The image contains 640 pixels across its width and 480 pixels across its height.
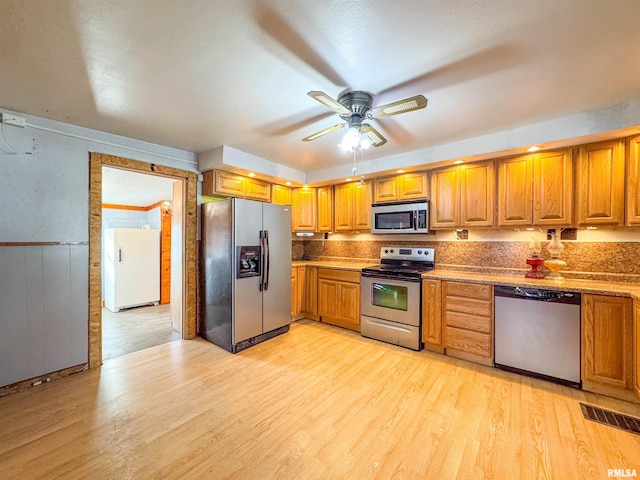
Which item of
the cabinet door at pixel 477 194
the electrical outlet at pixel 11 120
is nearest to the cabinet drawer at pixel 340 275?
the cabinet door at pixel 477 194

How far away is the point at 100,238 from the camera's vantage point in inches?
115

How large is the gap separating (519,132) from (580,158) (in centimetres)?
61

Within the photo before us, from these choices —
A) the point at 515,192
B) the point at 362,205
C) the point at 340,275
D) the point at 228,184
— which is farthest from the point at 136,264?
the point at 515,192

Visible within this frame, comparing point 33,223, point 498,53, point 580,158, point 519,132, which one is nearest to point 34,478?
point 33,223

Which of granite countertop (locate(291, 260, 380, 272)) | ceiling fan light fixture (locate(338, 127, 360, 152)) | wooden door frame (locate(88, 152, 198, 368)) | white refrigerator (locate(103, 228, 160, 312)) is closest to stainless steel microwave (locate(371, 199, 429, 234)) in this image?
granite countertop (locate(291, 260, 380, 272))

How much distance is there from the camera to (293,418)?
202cm

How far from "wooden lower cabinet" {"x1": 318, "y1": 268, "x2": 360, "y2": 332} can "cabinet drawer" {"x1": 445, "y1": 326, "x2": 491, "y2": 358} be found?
1.20m

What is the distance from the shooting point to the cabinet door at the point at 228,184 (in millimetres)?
3559

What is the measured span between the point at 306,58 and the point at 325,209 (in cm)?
292

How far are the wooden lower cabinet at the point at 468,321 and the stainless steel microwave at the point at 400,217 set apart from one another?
836 mm

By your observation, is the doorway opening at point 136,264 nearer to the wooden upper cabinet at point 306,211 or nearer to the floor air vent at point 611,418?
the wooden upper cabinet at point 306,211

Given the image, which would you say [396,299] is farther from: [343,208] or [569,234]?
[569,234]

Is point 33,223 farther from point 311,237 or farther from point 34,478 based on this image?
point 311,237

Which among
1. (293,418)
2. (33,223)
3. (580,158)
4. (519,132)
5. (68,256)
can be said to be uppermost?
(519,132)
